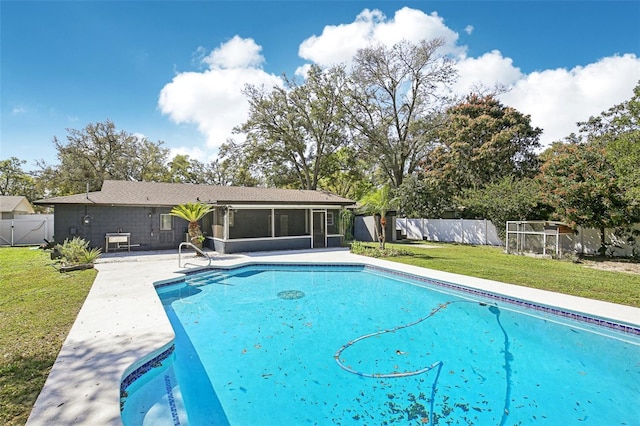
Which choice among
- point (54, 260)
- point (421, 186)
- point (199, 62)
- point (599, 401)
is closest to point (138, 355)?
point (599, 401)

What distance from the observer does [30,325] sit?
5203 millimetres

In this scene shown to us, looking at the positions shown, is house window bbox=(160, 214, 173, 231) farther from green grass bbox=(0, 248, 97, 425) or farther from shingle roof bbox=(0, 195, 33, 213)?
shingle roof bbox=(0, 195, 33, 213)

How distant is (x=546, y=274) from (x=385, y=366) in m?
7.84

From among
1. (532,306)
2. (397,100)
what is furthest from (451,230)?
(532,306)

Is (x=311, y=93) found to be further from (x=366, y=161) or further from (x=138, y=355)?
(x=138, y=355)

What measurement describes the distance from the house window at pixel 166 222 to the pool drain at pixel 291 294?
31.5ft

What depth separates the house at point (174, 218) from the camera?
45.8ft

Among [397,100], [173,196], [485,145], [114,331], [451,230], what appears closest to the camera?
[114,331]

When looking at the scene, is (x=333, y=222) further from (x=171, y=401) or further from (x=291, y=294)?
(x=171, y=401)

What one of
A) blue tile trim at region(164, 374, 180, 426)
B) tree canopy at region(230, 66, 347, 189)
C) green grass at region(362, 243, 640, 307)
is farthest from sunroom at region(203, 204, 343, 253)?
tree canopy at region(230, 66, 347, 189)

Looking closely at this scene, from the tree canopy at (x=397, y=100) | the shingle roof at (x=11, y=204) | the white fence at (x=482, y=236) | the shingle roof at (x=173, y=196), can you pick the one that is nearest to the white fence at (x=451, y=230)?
the white fence at (x=482, y=236)

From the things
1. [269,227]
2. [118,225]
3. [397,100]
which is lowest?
[269,227]

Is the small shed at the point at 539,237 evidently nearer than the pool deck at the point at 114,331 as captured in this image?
No

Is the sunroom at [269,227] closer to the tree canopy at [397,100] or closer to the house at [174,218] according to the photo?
the house at [174,218]
